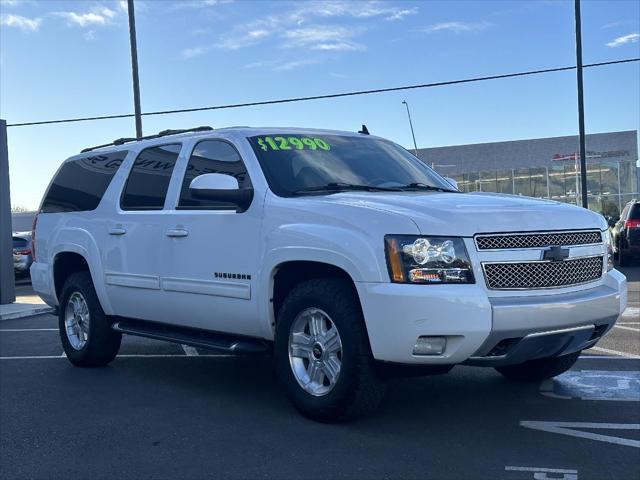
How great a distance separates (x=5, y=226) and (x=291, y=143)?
9.09m

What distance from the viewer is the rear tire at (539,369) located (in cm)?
579

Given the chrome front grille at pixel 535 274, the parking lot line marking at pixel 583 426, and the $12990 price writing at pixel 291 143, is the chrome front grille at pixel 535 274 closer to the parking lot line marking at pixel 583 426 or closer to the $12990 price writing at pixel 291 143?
the parking lot line marking at pixel 583 426

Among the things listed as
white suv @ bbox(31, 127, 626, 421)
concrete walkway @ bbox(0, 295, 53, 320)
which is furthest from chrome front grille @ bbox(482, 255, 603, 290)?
concrete walkway @ bbox(0, 295, 53, 320)

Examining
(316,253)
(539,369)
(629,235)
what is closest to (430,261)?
(316,253)

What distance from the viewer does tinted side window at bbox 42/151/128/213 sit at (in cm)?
706

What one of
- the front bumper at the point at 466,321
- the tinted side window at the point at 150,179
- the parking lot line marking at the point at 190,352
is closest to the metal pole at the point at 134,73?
the parking lot line marking at the point at 190,352

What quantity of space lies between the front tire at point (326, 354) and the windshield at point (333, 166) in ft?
2.80

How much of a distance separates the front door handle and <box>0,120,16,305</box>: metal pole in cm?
844

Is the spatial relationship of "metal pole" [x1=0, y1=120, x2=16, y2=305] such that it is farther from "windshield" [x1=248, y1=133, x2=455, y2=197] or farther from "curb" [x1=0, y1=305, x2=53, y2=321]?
"windshield" [x1=248, y1=133, x2=455, y2=197]

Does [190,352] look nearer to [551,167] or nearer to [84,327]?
[84,327]

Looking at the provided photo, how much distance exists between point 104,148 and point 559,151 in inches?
1371

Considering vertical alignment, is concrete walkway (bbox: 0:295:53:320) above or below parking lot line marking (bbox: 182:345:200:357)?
below

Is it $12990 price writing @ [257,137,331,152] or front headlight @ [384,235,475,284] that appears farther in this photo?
$12990 price writing @ [257,137,331,152]

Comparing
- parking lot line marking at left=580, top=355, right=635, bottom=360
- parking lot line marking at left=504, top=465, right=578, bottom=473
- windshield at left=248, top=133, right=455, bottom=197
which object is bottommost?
parking lot line marking at left=580, top=355, right=635, bottom=360
